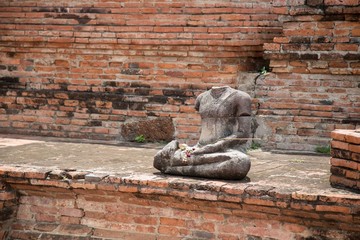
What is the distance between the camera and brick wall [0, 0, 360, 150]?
25.7 ft

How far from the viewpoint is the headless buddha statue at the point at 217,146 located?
18.9 ft

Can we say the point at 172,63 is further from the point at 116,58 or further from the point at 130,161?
the point at 130,161

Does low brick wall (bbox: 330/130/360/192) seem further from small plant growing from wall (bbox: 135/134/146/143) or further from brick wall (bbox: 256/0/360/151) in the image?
small plant growing from wall (bbox: 135/134/146/143)

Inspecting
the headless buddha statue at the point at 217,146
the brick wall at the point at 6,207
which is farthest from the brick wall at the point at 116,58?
the brick wall at the point at 6,207

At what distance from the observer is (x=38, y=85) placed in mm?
Answer: 9445

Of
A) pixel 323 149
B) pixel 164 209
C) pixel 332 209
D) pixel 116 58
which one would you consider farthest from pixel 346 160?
pixel 116 58

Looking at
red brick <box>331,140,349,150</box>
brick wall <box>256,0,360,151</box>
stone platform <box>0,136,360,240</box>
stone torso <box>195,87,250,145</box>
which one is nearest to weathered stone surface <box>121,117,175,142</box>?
brick wall <box>256,0,360,151</box>

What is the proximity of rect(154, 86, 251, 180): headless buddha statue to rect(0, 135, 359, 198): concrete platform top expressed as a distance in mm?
123

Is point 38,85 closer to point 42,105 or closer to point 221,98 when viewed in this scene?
point 42,105

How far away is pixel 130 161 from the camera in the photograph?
6996 mm

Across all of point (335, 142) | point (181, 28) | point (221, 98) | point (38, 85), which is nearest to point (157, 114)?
point (181, 28)

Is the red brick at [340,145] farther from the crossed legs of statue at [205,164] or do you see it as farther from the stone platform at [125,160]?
the crossed legs of statue at [205,164]

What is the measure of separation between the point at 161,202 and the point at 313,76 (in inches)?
120

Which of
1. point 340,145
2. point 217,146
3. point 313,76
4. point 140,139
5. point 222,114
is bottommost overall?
point 140,139
